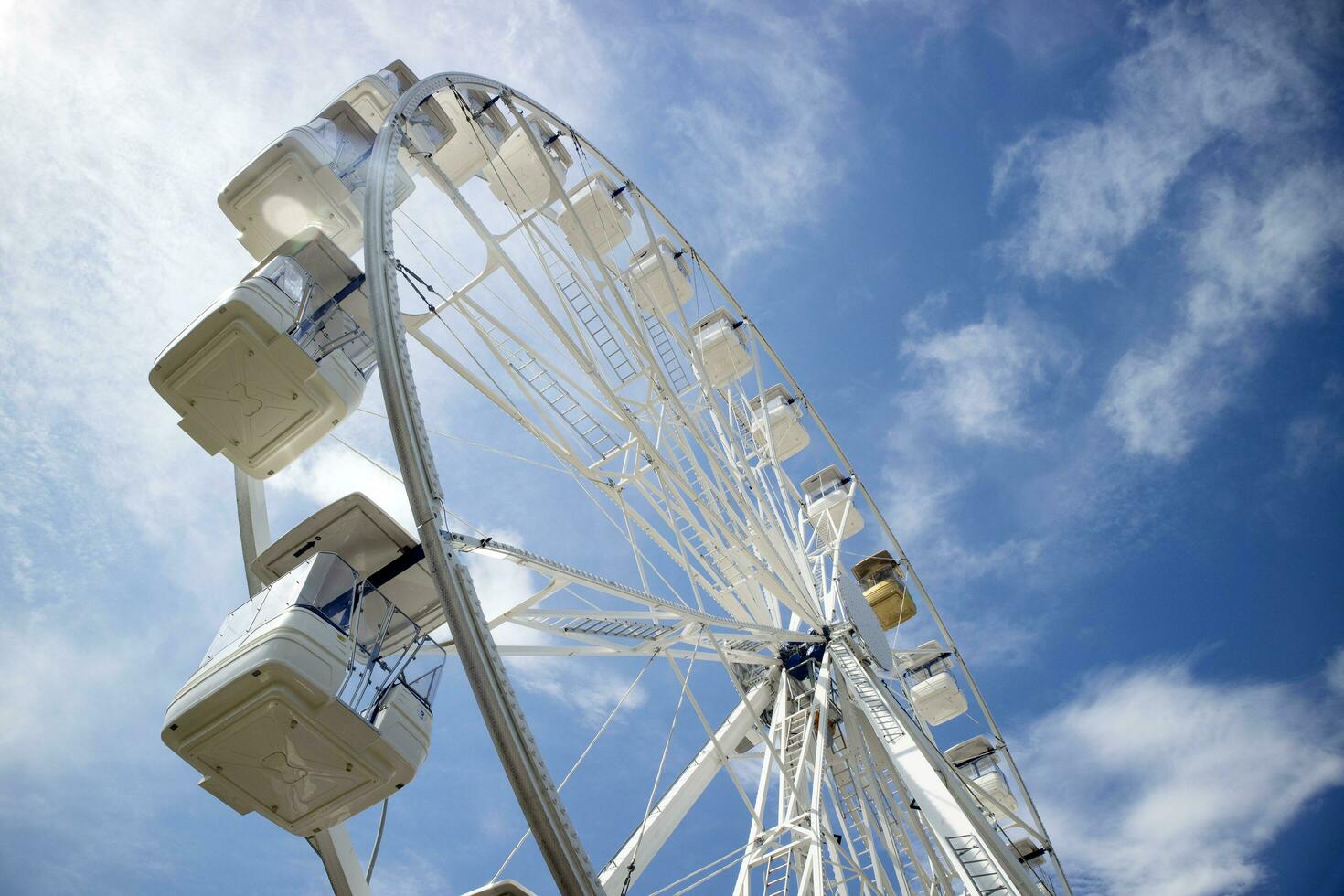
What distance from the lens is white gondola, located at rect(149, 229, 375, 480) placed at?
6.75 m

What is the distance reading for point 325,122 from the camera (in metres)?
8.74

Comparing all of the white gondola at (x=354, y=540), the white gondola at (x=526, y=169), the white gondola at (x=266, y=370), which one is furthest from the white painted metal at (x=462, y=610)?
the white gondola at (x=526, y=169)

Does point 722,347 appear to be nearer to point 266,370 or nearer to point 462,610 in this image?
point 266,370

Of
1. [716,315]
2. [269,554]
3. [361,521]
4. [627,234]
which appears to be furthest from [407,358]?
[716,315]

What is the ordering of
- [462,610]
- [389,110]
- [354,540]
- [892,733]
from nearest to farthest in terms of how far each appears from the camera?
[462,610]
[354,540]
[389,110]
[892,733]

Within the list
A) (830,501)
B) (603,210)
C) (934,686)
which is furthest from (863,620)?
(603,210)

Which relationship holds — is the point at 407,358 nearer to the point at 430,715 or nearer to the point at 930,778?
the point at 430,715

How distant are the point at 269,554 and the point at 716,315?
9328 mm

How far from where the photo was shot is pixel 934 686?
17531 millimetres

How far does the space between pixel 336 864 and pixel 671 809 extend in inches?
136

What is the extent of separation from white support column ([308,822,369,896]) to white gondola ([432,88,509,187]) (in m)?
6.85

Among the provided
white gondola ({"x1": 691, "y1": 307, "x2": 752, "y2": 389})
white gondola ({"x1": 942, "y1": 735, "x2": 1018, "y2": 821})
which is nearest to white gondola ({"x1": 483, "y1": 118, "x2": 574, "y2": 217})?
white gondola ({"x1": 691, "y1": 307, "x2": 752, "y2": 389})

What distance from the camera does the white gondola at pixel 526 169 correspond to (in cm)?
1123

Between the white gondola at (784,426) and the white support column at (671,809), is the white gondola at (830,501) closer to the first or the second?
Result: the white gondola at (784,426)
